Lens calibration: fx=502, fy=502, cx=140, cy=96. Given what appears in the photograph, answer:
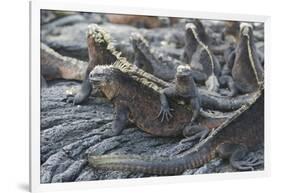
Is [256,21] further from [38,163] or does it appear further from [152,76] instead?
[38,163]

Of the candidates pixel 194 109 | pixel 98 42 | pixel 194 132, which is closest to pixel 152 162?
pixel 194 132

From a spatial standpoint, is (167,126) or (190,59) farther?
(190,59)

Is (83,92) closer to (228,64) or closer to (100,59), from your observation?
(100,59)

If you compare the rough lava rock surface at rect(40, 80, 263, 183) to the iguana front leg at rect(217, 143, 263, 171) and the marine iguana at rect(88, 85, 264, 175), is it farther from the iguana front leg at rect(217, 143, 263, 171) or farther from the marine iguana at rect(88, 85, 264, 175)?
the iguana front leg at rect(217, 143, 263, 171)

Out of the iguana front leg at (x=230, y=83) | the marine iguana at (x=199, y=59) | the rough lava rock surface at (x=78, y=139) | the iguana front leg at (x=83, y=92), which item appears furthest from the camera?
the iguana front leg at (x=230, y=83)

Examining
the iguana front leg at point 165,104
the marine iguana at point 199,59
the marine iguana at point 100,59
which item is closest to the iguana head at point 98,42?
the marine iguana at point 100,59

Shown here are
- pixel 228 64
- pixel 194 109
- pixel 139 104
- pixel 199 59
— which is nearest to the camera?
pixel 139 104

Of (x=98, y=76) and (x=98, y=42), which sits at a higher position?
(x=98, y=42)

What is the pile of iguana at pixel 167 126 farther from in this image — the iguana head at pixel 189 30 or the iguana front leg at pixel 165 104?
the iguana head at pixel 189 30
